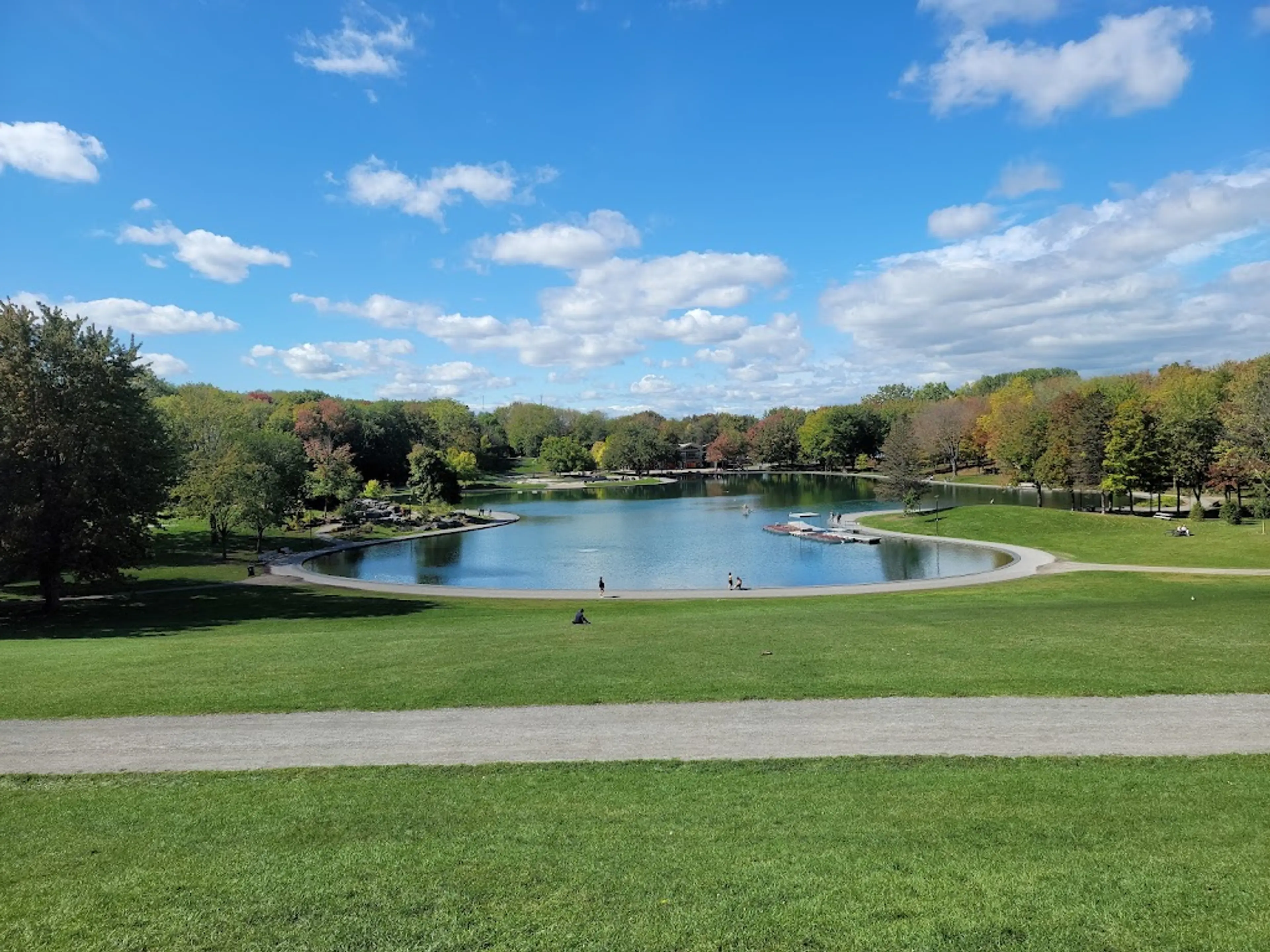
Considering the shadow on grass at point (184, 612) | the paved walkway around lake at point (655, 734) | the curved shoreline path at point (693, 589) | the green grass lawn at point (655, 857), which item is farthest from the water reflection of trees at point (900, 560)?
the green grass lawn at point (655, 857)

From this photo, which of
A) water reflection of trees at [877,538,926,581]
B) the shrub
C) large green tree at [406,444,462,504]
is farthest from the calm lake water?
the shrub

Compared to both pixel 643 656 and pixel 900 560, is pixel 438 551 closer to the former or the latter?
pixel 900 560

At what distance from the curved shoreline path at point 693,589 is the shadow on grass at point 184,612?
8.04 feet

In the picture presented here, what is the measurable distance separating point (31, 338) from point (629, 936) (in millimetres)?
35145

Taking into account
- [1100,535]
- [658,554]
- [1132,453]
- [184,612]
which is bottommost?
[658,554]

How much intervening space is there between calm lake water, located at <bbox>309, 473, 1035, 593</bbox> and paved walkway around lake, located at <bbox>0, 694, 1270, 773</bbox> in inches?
986

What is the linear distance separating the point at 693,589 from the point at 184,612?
22.1m

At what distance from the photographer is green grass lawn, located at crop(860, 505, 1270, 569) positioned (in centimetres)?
4047

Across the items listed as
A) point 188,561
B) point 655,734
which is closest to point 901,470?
point 188,561

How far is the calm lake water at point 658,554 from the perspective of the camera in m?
42.6

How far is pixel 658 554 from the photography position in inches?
2045

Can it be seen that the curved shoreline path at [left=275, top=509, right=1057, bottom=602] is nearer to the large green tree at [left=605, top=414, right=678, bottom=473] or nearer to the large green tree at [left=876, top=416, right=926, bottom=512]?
the large green tree at [left=876, top=416, right=926, bottom=512]

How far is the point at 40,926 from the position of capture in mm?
6496

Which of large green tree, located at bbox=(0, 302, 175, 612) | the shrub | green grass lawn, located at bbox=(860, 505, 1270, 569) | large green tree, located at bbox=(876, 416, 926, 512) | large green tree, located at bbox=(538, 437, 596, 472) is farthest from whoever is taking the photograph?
large green tree, located at bbox=(538, 437, 596, 472)
